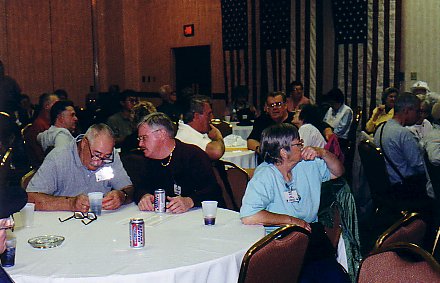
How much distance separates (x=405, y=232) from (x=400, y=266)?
0.43 metres

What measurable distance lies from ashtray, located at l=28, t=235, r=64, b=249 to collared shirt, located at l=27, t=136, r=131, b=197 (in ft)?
2.71

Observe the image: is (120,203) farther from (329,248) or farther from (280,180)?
(329,248)

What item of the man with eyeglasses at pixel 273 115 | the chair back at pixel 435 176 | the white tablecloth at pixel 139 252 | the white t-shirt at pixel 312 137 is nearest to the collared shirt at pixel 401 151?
the white t-shirt at pixel 312 137

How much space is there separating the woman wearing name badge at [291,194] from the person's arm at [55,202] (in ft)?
3.21

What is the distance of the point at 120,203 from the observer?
3.62m

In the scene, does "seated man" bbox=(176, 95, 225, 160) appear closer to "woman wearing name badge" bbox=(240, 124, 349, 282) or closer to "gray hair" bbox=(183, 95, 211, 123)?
"gray hair" bbox=(183, 95, 211, 123)

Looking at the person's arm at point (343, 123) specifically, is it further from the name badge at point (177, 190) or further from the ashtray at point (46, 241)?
the ashtray at point (46, 241)

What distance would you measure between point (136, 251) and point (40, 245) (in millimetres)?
464

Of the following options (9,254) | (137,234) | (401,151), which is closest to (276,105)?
(401,151)

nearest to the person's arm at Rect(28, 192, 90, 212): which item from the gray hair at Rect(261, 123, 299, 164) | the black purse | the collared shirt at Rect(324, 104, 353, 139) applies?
the gray hair at Rect(261, 123, 299, 164)

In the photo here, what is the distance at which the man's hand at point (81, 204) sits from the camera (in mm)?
3416

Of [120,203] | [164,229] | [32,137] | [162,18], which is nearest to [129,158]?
[120,203]

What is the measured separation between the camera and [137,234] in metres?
2.77

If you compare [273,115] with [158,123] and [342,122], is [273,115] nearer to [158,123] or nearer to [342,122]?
[342,122]
